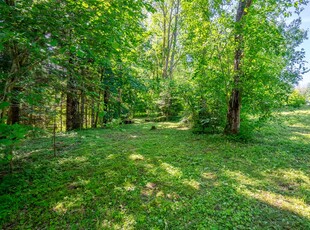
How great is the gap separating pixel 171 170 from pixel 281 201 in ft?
5.89

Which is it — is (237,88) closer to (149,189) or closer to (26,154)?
(149,189)

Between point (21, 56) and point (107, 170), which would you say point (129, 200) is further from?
point (21, 56)

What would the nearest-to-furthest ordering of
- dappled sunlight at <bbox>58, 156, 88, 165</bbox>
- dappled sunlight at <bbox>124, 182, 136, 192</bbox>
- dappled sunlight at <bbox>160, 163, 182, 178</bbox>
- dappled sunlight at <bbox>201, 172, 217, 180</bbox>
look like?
dappled sunlight at <bbox>124, 182, 136, 192</bbox>, dappled sunlight at <bbox>201, 172, 217, 180</bbox>, dappled sunlight at <bbox>160, 163, 182, 178</bbox>, dappled sunlight at <bbox>58, 156, 88, 165</bbox>

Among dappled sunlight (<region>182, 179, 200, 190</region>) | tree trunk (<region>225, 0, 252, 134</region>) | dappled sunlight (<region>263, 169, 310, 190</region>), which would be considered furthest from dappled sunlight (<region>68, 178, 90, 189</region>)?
tree trunk (<region>225, 0, 252, 134</region>)

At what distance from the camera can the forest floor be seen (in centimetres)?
226

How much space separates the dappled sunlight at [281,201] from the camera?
8.03ft

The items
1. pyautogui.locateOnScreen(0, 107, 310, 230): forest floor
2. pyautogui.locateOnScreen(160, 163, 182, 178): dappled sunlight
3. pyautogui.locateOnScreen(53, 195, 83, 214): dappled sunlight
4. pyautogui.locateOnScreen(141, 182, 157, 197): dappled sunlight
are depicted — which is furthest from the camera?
pyautogui.locateOnScreen(160, 163, 182, 178): dappled sunlight

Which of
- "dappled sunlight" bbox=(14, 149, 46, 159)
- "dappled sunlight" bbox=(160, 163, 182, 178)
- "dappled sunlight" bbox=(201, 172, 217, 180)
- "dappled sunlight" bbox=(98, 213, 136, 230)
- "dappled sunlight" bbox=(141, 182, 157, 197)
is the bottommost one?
"dappled sunlight" bbox=(98, 213, 136, 230)

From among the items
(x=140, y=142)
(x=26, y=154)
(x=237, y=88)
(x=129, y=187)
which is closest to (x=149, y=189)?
(x=129, y=187)

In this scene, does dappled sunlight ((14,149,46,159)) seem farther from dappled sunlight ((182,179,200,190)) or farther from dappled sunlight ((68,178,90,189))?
dappled sunlight ((182,179,200,190))

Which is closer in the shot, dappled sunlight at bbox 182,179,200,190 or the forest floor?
the forest floor

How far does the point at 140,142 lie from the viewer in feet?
19.1

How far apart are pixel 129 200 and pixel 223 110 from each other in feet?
14.9

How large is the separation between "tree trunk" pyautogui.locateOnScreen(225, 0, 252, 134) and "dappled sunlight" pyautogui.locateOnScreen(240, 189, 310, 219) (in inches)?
115
